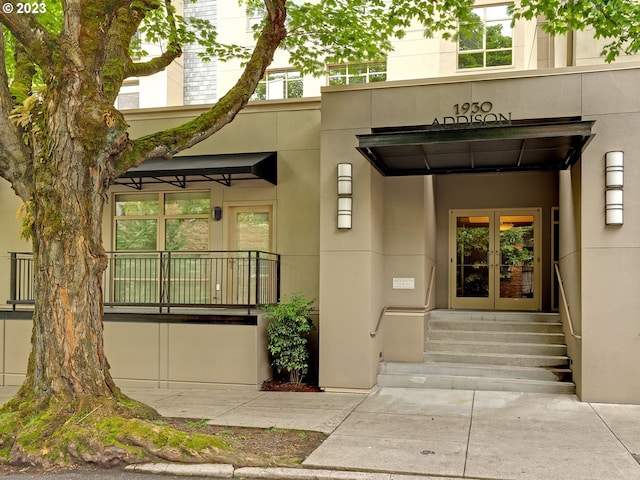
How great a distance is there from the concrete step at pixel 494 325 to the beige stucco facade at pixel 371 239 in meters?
0.43

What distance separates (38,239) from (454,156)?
594 centimetres

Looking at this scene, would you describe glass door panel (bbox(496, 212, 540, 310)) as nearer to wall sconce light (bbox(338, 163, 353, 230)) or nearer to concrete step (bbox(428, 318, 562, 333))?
concrete step (bbox(428, 318, 562, 333))

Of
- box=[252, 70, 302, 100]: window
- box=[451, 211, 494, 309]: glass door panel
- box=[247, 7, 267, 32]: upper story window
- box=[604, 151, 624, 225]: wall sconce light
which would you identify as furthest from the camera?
box=[247, 7, 267, 32]: upper story window

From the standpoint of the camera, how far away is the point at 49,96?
6.90 m

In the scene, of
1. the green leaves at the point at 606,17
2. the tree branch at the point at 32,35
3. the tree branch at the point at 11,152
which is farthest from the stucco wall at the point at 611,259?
the tree branch at the point at 11,152

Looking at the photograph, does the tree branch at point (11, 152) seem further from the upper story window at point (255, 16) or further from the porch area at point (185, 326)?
the upper story window at point (255, 16)

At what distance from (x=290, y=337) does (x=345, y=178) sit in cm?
270

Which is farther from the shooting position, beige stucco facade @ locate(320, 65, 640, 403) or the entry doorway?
the entry doorway

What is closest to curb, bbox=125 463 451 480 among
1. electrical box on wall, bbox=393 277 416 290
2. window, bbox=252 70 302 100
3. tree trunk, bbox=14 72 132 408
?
tree trunk, bbox=14 72 132 408

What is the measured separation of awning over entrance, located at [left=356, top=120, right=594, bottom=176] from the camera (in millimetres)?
8023

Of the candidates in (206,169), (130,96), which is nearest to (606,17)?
(206,169)

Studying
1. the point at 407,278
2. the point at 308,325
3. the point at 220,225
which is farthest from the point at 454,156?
the point at 220,225

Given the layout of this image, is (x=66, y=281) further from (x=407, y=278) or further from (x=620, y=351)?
(x=620, y=351)

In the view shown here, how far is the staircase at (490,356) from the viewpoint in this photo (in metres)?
9.55
